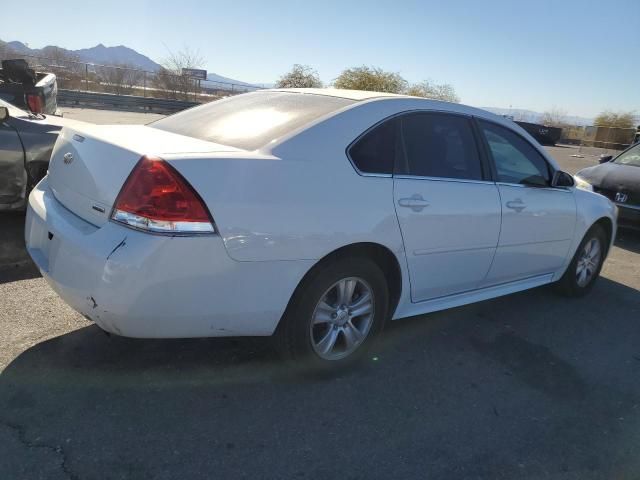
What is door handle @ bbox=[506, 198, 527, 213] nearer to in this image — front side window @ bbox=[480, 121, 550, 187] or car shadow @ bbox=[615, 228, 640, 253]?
front side window @ bbox=[480, 121, 550, 187]

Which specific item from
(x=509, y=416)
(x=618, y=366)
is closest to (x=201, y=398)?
(x=509, y=416)

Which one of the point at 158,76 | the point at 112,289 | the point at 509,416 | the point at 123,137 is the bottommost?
the point at 509,416

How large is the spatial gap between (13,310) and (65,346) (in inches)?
26.7

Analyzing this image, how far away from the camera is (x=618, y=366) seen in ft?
12.2

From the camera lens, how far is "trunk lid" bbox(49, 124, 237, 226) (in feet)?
8.28

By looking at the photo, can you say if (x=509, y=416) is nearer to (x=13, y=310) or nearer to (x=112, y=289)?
(x=112, y=289)

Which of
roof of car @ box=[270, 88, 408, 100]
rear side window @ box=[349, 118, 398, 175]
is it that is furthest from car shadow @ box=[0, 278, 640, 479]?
roof of car @ box=[270, 88, 408, 100]

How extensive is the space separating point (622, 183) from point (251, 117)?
6623mm

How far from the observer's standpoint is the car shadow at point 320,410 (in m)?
2.38

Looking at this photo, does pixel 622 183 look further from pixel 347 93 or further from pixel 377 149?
pixel 377 149

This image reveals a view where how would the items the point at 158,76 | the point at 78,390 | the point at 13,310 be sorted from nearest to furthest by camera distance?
the point at 78,390 < the point at 13,310 < the point at 158,76

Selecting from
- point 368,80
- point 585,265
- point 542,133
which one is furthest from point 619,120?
point 585,265

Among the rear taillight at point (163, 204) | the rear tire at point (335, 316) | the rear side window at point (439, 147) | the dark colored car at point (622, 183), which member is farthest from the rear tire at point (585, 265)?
the rear taillight at point (163, 204)

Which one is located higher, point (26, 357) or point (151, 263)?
point (151, 263)
